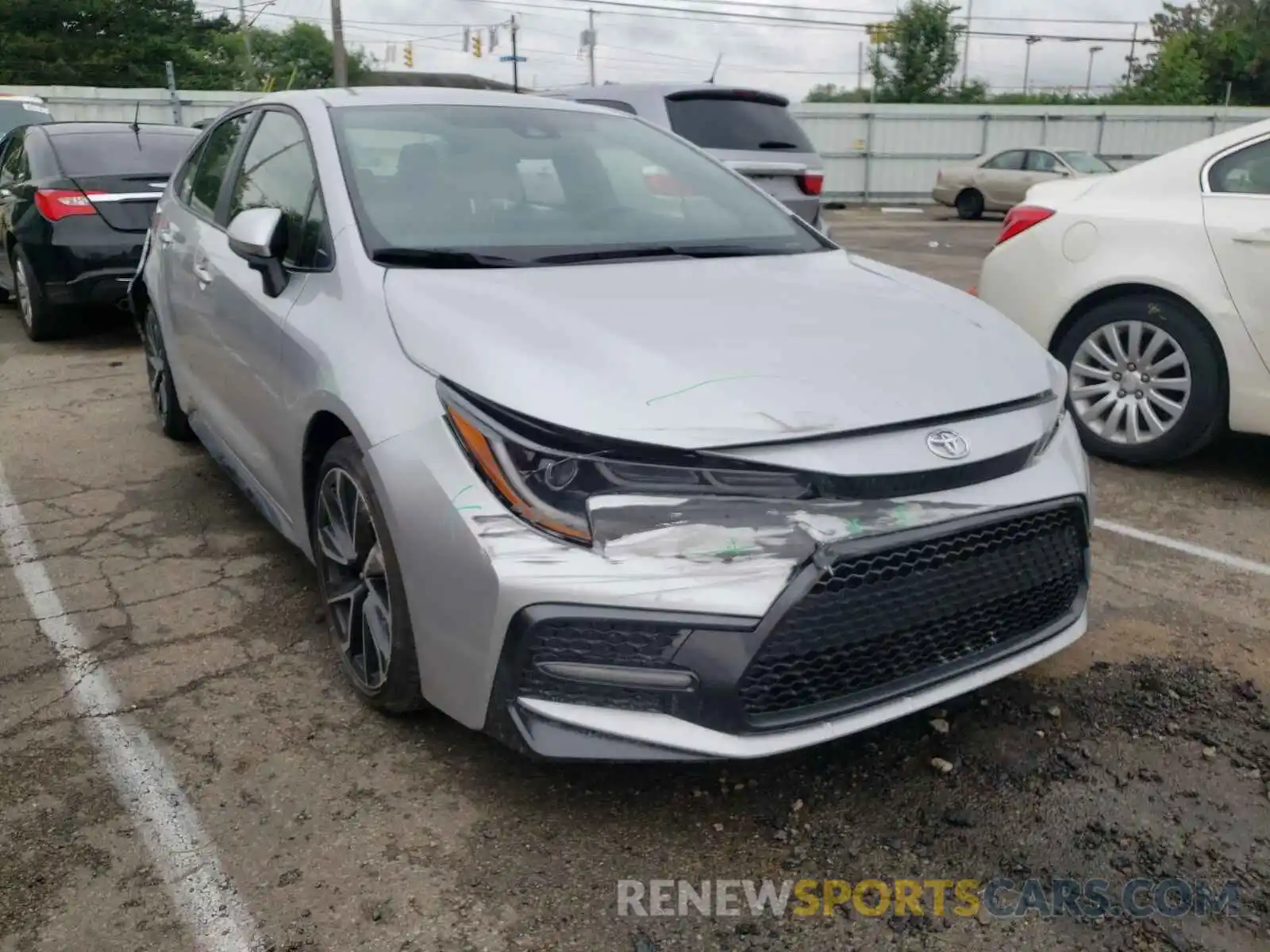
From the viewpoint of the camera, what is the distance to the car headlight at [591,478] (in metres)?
2.20

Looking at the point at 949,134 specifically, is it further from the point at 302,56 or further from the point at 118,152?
the point at 302,56

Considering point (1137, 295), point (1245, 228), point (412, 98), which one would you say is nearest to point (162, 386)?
point (412, 98)

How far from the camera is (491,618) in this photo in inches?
86.7

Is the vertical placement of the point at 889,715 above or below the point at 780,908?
above

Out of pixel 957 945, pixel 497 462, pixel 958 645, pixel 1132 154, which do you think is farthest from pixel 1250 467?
pixel 1132 154

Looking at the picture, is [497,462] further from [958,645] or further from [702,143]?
[702,143]

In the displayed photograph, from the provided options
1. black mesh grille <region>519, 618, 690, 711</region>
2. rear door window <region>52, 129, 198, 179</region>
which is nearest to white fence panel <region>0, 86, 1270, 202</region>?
rear door window <region>52, 129, 198, 179</region>

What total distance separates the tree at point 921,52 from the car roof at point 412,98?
4138 centimetres

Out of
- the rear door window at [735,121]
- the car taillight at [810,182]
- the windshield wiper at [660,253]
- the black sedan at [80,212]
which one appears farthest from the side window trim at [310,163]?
the car taillight at [810,182]

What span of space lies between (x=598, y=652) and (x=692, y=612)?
0.21 meters

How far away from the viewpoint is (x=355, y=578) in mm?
2887

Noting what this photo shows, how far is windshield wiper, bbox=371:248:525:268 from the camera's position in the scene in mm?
2875

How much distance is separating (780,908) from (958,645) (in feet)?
2.29

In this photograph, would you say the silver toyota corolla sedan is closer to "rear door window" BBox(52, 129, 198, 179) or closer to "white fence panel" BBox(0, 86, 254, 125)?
"rear door window" BBox(52, 129, 198, 179)
